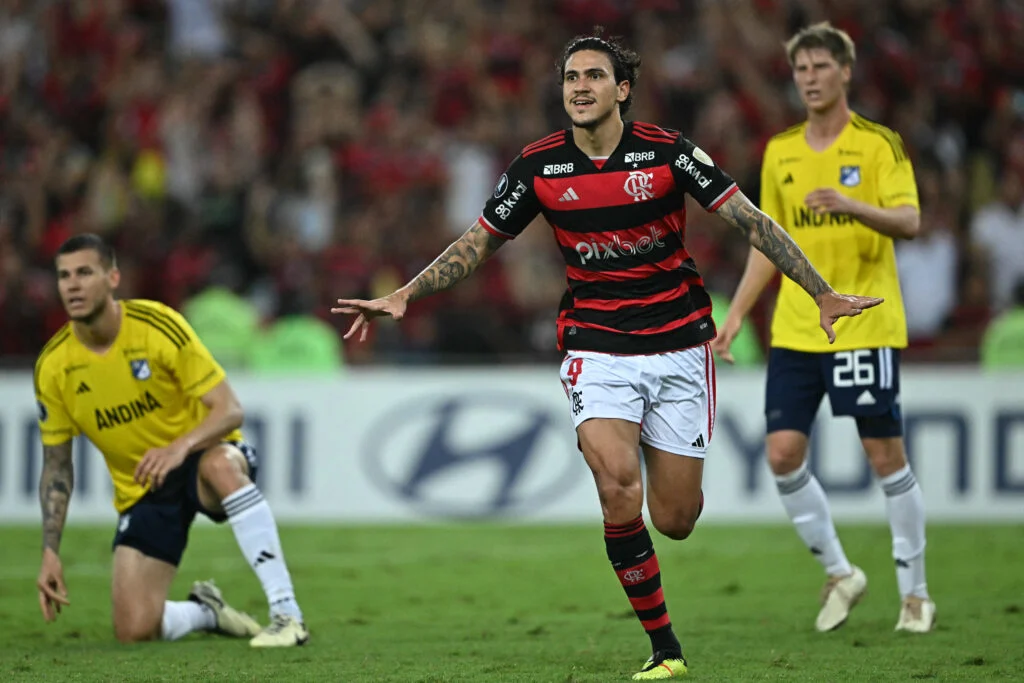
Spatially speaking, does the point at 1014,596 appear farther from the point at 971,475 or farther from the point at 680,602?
the point at 971,475

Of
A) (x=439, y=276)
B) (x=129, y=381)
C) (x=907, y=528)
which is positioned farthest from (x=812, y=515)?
Answer: (x=129, y=381)

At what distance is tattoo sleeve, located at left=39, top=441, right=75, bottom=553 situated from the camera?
290 inches

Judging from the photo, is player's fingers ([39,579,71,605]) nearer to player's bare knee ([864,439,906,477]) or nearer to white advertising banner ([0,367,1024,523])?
player's bare knee ([864,439,906,477])

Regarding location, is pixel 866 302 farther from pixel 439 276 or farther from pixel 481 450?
pixel 481 450

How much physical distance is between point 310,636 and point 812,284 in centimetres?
318

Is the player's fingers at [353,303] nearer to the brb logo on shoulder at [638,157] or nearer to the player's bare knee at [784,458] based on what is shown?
the brb logo on shoulder at [638,157]

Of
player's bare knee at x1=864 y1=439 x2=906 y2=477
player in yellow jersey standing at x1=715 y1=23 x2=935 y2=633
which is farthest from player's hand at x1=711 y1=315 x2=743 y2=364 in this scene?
player's bare knee at x1=864 y1=439 x2=906 y2=477

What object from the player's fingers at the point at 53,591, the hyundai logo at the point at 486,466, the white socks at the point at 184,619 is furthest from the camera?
the hyundai logo at the point at 486,466

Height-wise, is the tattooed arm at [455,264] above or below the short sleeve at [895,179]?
below

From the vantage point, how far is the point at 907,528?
25.0 ft

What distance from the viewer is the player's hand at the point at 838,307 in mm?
5973

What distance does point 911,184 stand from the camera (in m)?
7.56

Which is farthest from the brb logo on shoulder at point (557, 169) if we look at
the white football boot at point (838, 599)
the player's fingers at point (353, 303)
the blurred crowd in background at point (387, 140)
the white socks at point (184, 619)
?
the blurred crowd in background at point (387, 140)

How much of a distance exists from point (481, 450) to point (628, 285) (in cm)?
688
